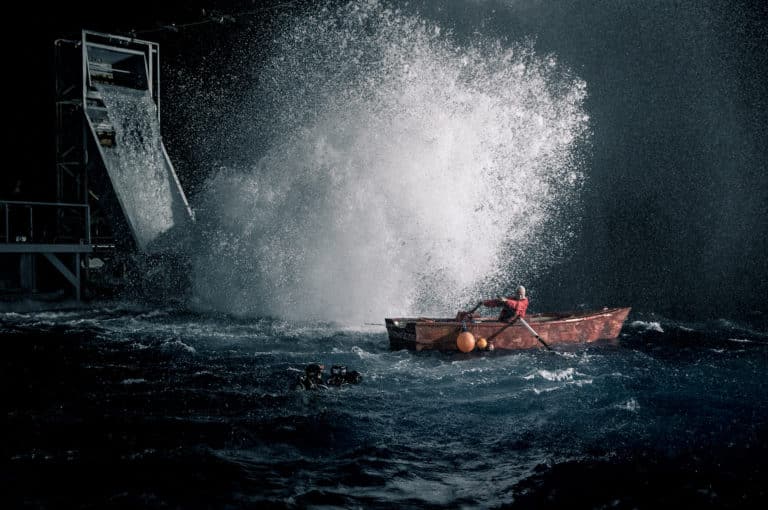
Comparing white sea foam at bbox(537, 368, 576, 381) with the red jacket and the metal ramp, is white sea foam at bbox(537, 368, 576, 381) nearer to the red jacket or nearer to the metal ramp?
the red jacket

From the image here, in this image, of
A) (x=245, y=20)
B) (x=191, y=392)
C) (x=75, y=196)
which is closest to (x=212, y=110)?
(x=245, y=20)

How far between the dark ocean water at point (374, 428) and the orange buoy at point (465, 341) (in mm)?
444

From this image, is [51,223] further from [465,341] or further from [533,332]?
[533,332]

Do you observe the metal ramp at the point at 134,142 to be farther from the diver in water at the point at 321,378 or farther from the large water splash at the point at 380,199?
the diver in water at the point at 321,378

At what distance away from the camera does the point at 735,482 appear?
9.66 meters

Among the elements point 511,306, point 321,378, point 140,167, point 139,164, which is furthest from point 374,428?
point 139,164

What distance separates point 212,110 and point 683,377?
29.8 metres

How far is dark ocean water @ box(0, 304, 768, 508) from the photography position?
9016 mm

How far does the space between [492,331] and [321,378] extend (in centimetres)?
557

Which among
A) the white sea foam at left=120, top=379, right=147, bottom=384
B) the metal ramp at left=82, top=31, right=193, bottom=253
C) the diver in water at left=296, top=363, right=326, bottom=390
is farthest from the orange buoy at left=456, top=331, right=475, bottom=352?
the metal ramp at left=82, top=31, right=193, bottom=253

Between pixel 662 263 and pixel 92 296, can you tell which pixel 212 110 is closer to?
pixel 92 296

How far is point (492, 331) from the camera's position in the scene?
17.5 m

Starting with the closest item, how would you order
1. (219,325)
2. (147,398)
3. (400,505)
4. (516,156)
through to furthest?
1. (400,505)
2. (147,398)
3. (219,325)
4. (516,156)

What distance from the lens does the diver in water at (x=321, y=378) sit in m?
13.7
